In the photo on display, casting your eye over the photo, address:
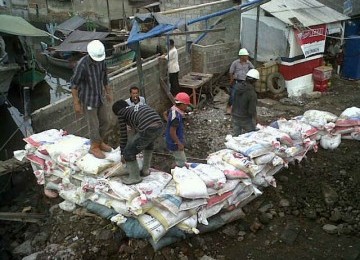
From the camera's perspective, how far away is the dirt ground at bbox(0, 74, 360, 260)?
4523mm

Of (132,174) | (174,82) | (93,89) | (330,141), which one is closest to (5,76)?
(174,82)

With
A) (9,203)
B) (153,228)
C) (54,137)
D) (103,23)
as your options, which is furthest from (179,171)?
(103,23)

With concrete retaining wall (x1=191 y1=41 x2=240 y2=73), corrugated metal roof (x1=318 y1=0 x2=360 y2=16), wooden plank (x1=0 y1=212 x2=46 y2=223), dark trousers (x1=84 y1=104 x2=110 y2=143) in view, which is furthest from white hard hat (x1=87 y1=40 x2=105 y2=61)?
corrugated metal roof (x1=318 y1=0 x2=360 y2=16)

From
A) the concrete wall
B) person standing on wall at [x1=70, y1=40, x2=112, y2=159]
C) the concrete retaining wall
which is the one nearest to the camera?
person standing on wall at [x1=70, y1=40, x2=112, y2=159]

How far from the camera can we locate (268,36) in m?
10.0

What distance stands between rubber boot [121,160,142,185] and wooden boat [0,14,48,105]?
29.3ft

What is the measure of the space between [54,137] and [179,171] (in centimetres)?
216

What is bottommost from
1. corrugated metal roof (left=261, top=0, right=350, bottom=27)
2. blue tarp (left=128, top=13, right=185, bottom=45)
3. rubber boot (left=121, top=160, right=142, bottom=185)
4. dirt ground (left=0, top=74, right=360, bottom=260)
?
dirt ground (left=0, top=74, right=360, bottom=260)

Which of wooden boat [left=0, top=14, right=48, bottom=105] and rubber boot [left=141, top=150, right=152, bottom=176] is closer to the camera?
rubber boot [left=141, top=150, right=152, bottom=176]

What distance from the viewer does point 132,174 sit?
4.73m

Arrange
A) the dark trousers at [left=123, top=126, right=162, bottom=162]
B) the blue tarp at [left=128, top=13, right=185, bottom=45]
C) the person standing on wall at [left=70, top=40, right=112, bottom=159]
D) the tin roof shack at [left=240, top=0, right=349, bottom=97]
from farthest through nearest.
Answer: the tin roof shack at [left=240, top=0, right=349, bottom=97] < the blue tarp at [left=128, top=13, right=185, bottom=45] < the person standing on wall at [left=70, top=40, right=112, bottom=159] < the dark trousers at [left=123, top=126, right=162, bottom=162]

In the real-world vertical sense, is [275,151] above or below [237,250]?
above

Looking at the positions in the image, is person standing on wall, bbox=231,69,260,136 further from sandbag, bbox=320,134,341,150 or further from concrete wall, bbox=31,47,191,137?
concrete wall, bbox=31,47,191,137

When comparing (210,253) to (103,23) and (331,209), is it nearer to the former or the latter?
(331,209)
